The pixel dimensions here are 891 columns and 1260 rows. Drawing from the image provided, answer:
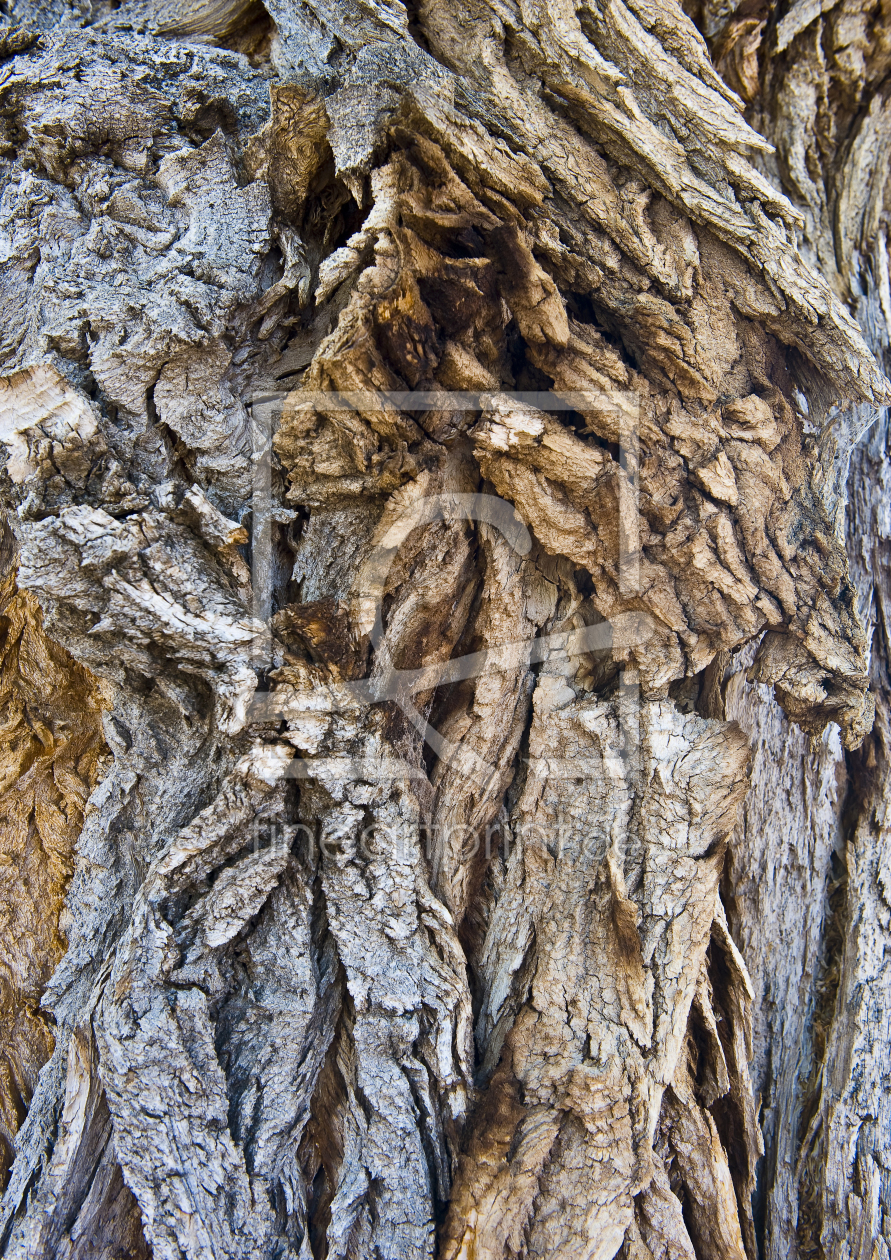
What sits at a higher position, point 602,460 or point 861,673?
point 602,460

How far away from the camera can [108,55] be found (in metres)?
1.82

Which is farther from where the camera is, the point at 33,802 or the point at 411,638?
the point at 33,802

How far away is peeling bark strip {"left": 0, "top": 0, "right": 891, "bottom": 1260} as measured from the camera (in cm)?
147

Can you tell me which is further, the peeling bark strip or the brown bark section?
the brown bark section

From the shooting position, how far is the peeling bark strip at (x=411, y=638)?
1.47 m

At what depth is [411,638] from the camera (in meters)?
1.65

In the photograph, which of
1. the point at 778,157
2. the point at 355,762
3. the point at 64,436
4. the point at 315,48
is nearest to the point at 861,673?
the point at 355,762

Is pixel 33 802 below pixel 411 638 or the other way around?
below

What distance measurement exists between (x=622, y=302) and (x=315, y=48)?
3.15ft

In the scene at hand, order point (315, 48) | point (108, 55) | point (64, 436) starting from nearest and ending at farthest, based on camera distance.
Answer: point (64, 436)
point (315, 48)
point (108, 55)

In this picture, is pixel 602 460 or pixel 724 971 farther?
pixel 724 971

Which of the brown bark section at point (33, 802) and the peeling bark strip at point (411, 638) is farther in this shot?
the brown bark section at point (33, 802)

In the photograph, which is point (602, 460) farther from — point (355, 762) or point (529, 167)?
point (355, 762)

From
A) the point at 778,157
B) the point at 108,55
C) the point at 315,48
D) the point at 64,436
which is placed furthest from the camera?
the point at 778,157
